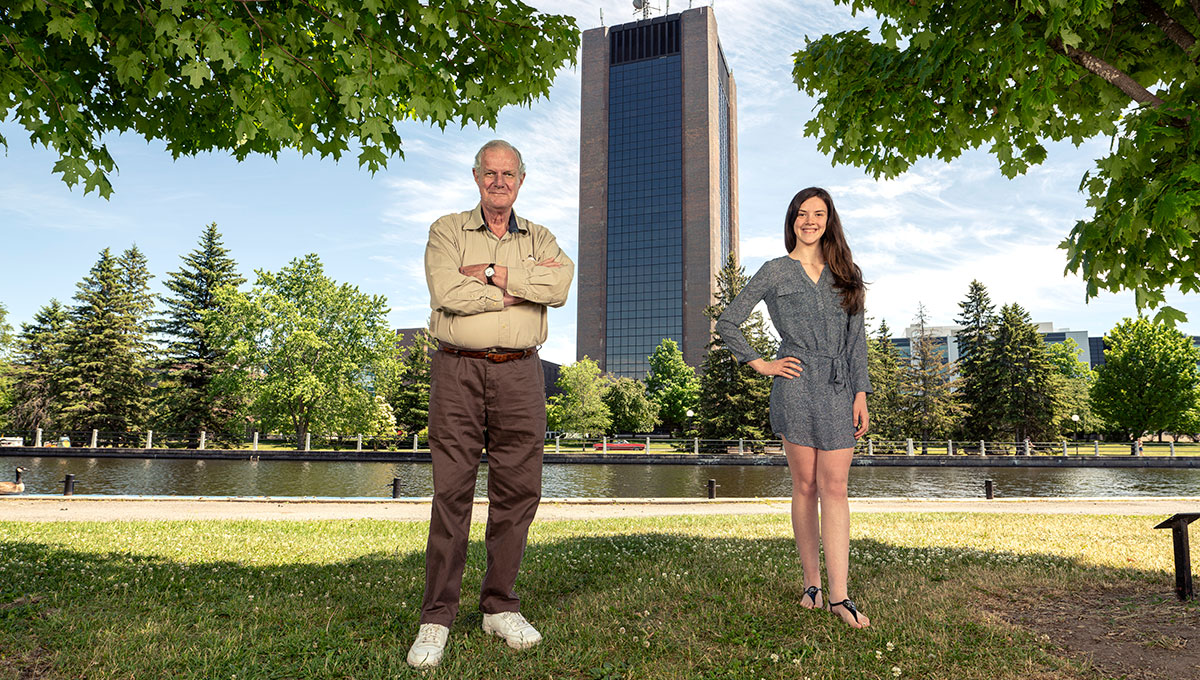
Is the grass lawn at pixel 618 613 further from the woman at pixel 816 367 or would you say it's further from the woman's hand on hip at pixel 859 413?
the woman's hand on hip at pixel 859 413

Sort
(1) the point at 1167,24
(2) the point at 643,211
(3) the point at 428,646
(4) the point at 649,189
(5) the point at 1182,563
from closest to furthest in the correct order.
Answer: (3) the point at 428,646 → (5) the point at 1182,563 → (1) the point at 1167,24 → (2) the point at 643,211 → (4) the point at 649,189

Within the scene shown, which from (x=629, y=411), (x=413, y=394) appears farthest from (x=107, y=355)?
(x=629, y=411)

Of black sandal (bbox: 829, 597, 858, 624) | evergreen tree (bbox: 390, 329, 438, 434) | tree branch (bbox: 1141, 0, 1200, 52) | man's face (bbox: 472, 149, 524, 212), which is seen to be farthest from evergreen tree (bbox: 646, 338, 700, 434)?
man's face (bbox: 472, 149, 524, 212)

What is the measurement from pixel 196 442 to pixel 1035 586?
46.6m

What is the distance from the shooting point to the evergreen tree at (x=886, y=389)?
154 feet

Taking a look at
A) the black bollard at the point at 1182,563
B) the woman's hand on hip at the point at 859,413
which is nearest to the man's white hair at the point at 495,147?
the woman's hand on hip at the point at 859,413

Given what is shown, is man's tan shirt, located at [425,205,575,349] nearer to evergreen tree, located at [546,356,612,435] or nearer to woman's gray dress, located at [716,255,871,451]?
woman's gray dress, located at [716,255,871,451]

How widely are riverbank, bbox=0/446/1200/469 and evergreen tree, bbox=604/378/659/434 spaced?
76.7 ft

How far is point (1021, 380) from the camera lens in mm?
46250

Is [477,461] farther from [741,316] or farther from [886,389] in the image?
[886,389]

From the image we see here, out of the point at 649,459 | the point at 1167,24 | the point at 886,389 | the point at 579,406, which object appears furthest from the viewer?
the point at 579,406

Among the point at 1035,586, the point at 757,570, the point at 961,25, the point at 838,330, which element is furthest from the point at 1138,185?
the point at 757,570

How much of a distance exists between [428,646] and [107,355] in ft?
171

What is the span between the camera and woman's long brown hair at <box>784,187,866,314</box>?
3.84 metres
